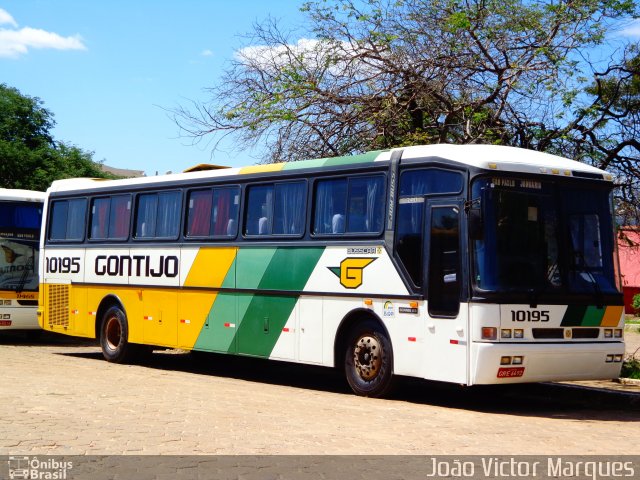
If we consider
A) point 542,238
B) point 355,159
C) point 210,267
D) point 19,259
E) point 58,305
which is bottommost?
point 58,305

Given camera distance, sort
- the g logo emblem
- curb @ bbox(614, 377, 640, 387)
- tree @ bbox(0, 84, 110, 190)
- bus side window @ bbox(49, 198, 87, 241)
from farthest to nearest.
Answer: tree @ bbox(0, 84, 110, 190) < bus side window @ bbox(49, 198, 87, 241) < curb @ bbox(614, 377, 640, 387) < the g logo emblem

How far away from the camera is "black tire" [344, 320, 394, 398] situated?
14.0 meters

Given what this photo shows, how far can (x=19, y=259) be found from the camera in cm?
2378

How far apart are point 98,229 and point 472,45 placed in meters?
7.93

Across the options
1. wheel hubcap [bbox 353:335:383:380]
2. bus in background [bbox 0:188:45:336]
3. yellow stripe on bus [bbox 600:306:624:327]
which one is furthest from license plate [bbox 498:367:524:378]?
bus in background [bbox 0:188:45:336]

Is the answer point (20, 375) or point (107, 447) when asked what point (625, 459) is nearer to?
point (107, 447)

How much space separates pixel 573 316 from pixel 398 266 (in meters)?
2.32

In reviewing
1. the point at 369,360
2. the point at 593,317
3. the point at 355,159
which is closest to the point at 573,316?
the point at 593,317

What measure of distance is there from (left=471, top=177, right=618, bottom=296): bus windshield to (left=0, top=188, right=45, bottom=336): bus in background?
13764 millimetres

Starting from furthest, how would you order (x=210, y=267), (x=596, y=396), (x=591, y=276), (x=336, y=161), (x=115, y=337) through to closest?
(x=115, y=337)
(x=210, y=267)
(x=336, y=161)
(x=596, y=396)
(x=591, y=276)

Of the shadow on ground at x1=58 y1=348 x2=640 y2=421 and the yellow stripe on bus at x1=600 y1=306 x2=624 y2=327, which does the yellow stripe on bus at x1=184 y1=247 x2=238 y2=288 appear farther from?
the yellow stripe on bus at x1=600 y1=306 x2=624 y2=327

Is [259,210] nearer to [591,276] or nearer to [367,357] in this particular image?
[367,357]

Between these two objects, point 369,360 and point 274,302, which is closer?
point 369,360

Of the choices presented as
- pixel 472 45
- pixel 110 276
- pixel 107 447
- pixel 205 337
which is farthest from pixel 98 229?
pixel 107 447
